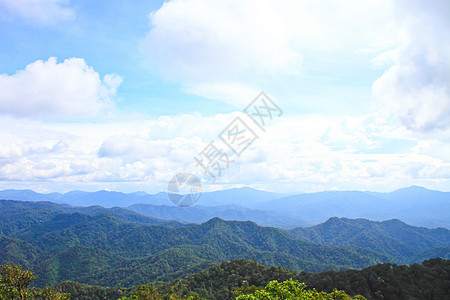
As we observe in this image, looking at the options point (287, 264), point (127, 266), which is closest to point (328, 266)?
point (287, 264)

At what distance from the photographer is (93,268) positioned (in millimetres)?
195250

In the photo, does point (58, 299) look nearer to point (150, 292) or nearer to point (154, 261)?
point (150, 292)

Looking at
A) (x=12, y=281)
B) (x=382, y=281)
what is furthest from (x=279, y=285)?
(x=382, y=281)

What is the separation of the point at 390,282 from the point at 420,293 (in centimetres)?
647

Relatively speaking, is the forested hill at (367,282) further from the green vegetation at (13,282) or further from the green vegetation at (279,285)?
the green vegetation at (13,282)

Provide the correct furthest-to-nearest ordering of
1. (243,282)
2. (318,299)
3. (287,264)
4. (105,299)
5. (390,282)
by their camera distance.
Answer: (287,264), (105,299), (243,282), (390,282), (318,299)

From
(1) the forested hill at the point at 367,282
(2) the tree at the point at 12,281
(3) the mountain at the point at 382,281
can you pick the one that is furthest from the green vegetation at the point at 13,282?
(3) the mountain at the point at 382,281

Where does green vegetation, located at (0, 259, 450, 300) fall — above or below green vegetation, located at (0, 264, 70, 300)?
below

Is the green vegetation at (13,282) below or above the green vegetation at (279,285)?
above

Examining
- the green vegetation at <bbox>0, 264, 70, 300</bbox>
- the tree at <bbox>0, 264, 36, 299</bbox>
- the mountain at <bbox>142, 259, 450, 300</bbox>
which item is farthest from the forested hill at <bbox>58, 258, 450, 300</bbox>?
the tree at <bbox>0, 264, 36, 299</bbox>

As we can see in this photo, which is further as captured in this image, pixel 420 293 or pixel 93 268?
pixel 93 268

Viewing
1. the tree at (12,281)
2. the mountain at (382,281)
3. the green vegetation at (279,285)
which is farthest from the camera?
the mountain at (382,281)

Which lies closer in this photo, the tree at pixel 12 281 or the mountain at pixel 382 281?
the tree at pixel 12 281

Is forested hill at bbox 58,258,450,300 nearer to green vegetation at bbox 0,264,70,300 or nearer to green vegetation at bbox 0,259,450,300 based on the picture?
green vegetation at bbox 0,259,450,300
